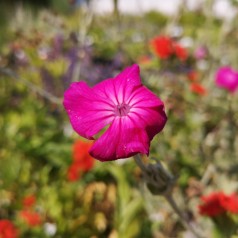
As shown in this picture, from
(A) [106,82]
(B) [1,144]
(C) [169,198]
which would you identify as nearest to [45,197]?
(B) [1,144]

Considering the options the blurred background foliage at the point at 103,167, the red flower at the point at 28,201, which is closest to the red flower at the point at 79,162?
the blurred background foliage at the point at 103,167

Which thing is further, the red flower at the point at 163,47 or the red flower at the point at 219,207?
the red flower at the point at 163,47

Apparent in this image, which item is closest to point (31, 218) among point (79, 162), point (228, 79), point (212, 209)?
point (79, 162)

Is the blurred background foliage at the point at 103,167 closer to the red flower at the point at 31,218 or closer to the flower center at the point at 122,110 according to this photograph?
the red flower at the point at 31,218

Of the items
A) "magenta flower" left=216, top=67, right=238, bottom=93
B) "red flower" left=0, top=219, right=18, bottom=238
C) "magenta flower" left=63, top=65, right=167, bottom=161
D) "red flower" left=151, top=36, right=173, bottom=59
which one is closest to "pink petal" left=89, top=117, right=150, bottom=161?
"magenta flower" left=63, top=65, right=167, bottom=161

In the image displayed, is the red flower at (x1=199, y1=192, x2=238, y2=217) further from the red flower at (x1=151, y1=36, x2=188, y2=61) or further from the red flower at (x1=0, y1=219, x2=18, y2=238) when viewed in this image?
the red flower at (x1=151, y1=36, x2=188, y2=61)

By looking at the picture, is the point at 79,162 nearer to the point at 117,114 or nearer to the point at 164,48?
the point at 164,48

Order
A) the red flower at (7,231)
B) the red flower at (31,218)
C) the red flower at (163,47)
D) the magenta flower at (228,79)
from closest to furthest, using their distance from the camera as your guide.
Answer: the red flower at (7,231) < the red flower at (31,218) < the magenta flower at (228,79) < the red flower at (163,47)
